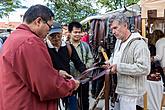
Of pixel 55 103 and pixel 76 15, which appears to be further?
pixel 76 15

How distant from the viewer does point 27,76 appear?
2.55m

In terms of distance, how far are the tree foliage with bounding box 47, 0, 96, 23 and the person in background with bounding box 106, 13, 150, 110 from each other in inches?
569

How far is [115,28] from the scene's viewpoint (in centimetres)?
389

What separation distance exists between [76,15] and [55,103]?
16612 mm

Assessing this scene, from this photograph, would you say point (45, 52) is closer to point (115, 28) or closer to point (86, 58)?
point (115, 28)

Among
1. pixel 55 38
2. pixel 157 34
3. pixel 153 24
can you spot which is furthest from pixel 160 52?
pixel 55 38

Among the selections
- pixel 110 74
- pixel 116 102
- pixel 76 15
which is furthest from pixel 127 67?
pixel 76 15

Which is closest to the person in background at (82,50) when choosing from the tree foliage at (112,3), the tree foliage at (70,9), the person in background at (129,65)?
the person in background at (129,65)

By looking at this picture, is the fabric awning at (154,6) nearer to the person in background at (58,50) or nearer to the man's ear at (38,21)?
the person in background at (58,50)

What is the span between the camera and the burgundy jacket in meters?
2.53

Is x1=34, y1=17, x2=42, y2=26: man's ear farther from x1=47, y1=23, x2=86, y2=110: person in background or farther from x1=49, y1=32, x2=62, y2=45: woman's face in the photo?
x1=49, y1=32, x2=62, y2=45: woman's face

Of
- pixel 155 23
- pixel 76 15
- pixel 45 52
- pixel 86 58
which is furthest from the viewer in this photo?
pixel 76 15

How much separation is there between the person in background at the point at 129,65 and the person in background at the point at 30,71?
4.08ft

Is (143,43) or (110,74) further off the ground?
(143,43)
